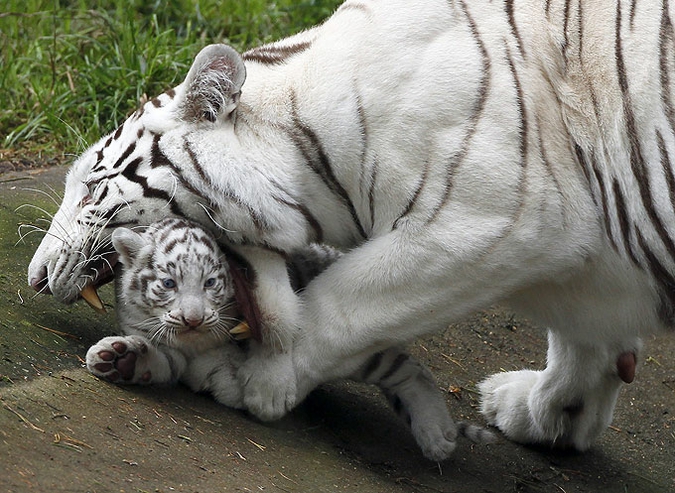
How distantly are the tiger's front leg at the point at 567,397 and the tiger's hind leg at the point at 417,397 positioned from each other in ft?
1.69

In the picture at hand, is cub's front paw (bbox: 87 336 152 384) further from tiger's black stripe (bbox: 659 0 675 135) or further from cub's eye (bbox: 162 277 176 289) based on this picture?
tiger's black stripe (bbox: 659 0 675 135)

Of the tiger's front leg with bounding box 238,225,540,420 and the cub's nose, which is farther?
the cub's nose

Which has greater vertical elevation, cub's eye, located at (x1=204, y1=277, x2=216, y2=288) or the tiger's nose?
cub's eye, located at (x1=204, y1=277, x2=216, y2=288)

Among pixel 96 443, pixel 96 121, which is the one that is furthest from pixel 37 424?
pixel 96 121

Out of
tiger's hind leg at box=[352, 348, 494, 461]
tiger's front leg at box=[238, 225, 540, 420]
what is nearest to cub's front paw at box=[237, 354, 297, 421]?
tiger's front leg at box=[238, 225, 540, 420]

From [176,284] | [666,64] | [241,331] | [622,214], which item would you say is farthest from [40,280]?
[666,64]

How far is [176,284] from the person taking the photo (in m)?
2.80

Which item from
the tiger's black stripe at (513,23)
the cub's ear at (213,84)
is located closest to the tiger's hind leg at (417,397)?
the cub's ear at (213,84)

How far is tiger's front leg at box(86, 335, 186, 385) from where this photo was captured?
274cm

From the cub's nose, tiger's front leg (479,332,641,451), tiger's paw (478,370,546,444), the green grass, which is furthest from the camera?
the green grass

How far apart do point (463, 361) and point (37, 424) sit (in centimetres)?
190

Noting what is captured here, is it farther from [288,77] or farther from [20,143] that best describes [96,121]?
[288,77]

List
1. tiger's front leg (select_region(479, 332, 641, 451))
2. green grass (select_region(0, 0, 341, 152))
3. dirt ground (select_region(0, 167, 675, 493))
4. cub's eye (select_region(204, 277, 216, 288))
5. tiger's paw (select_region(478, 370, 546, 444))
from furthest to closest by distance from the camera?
green grass (select_region(0, 0, 341, 152))
tiger's paw (select_region(478, 370, 546, 444))
tiger's front leg (select_region(479, 332, 641, 451))
cub's eye (select_region(204, 277, 216, 288))
dirt ground (select_region(0, 167, 675, 493))

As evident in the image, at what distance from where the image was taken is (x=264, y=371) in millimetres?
2881
